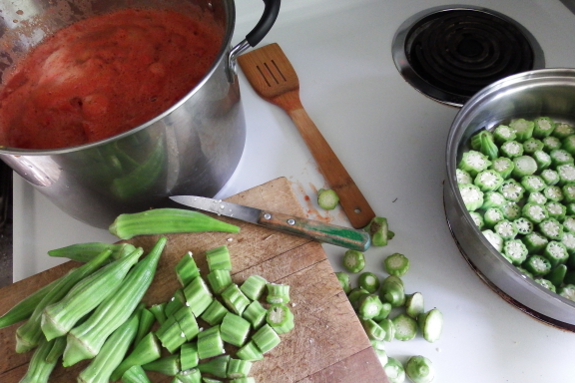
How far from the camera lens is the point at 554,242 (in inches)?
49.7

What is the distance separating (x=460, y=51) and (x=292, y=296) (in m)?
1.14

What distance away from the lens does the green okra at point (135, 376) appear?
991 millimetres

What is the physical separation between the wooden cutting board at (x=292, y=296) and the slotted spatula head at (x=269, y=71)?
1.53 feet

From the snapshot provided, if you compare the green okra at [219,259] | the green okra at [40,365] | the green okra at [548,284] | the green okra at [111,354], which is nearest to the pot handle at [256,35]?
the green okra at [219,259]

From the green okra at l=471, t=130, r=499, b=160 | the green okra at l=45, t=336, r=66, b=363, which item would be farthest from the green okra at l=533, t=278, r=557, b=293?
the green okra at l=45, t=336, r=66, b=363

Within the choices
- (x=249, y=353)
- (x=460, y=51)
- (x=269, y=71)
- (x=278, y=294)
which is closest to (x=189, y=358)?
(x=249, y=353)

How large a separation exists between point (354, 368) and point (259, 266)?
0.33 metres

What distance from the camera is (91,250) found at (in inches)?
46.6

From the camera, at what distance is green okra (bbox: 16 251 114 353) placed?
3.37 feet

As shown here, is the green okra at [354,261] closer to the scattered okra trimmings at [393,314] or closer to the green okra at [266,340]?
the scattered okra trimmings at [393,314]

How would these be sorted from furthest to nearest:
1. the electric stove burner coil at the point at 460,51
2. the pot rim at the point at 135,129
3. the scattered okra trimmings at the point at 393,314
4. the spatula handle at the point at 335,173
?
the electric stove burner coil at the point at 460,51
the spatula handle at the point at 335,173
the scattered okra trimmings at the point at 393,314
the pot rim at the point at 135,129

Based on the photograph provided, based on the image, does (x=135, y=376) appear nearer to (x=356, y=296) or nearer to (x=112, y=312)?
(x=112, y=312)

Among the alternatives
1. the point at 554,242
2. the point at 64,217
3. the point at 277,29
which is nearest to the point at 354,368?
the point at 554,242

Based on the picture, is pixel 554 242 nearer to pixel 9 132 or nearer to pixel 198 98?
pixel 198 98
